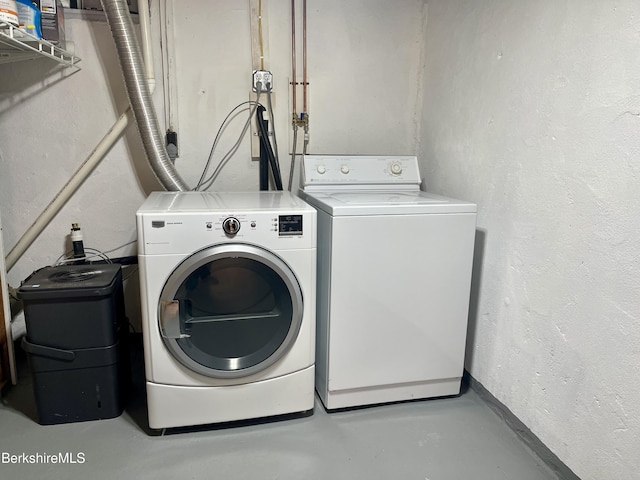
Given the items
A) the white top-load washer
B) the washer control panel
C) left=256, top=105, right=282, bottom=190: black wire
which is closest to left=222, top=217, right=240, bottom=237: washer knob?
the white top-load washer

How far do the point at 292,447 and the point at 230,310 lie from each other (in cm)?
56

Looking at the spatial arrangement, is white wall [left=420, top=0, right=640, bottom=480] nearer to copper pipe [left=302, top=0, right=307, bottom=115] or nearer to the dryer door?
copper pipe [left=302, top=0, right=307, bottom=115]

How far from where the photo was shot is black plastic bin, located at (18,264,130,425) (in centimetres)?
165

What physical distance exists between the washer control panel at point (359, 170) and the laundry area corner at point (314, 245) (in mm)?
11

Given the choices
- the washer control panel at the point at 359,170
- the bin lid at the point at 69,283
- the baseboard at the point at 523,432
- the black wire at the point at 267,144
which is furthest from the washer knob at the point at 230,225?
the baseboard at the point at 523,432

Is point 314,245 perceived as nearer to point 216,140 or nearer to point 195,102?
point 216,140

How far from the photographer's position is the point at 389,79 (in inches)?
95.7

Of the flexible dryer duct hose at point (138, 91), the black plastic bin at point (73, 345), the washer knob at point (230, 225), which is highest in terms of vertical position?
the flexible dryer duct hose at point (138, 91)

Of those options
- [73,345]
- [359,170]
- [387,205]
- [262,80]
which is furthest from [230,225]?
[262,80]

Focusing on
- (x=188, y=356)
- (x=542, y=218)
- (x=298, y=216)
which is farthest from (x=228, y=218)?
(x=542, y=218)

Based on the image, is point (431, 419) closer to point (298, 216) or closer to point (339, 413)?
point (339, 413)

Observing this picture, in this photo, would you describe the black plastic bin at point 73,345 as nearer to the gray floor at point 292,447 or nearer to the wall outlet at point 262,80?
the gray floor at point 292,447

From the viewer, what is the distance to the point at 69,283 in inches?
66.1

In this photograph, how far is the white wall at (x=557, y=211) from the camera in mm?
1239
